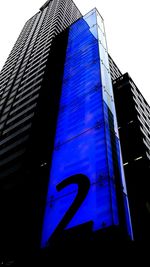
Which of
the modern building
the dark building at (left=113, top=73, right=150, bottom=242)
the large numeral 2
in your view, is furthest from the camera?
the dark building at (left=113, top=73, right=150, bottom=242)

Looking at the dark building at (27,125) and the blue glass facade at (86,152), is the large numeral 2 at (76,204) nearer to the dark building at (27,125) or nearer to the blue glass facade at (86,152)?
the blue glass facade at (86,152)

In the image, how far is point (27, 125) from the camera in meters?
36.2

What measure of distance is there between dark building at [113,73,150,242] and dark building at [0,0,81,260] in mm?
9880

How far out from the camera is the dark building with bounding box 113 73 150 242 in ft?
69.4

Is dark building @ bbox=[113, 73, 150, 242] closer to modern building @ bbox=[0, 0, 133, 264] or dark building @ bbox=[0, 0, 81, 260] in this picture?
dark building @ bbox=[0, 0, 81, 260]

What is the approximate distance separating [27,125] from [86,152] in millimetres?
27150

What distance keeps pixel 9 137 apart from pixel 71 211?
30.4 m

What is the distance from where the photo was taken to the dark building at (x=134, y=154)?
69.4 ft

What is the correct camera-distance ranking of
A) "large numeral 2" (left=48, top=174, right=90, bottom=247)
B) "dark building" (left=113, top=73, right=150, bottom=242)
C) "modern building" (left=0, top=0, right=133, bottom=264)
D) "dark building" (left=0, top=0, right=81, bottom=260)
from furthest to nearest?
"dark building" (left=113, top=73, right=150, bottom=242) → "dark building" (left=0, top=0, right=81, bottom=260) → "large numeral 2" (left=48, top=174, right=90, bottom=247) → "modern building" (left=0, top=0, right=133, bottom=264)

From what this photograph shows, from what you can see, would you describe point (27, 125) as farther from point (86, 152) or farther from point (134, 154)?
point (86, 152)

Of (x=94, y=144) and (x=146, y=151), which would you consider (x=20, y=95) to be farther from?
(x=94, y=144)

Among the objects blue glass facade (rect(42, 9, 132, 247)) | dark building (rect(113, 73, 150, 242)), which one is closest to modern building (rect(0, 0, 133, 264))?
blue glass facade (rect(42, 9, 132, 247))

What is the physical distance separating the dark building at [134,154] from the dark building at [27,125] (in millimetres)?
9880

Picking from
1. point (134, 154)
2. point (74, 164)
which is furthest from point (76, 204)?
point (134, 154)
